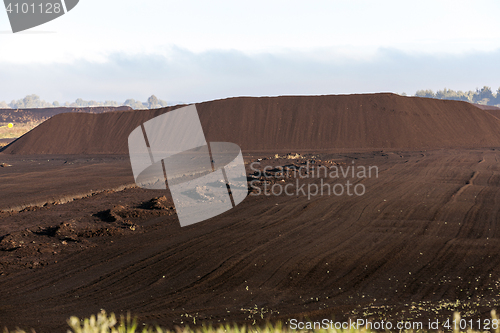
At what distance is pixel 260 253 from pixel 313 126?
40749mm

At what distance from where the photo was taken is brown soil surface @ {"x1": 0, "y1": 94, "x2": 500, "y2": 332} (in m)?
7.35

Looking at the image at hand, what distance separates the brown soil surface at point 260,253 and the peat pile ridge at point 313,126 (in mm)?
23397

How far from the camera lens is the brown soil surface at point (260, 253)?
7.35m

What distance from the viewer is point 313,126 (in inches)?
1959

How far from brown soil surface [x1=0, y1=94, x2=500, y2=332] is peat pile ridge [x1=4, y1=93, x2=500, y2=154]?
23.4m

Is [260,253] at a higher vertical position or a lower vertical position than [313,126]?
lower

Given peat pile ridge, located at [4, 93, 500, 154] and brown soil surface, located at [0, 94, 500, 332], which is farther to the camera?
peat pile ridge, located at [4, 93, 500, 154]

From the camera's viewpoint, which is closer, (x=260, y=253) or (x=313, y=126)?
(x=260, y=253)

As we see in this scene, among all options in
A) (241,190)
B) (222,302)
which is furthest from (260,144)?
(222,302)

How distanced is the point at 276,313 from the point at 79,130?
55.4 metres

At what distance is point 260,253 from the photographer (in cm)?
1040

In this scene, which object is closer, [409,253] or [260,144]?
[409,253]

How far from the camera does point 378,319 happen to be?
6.45 m

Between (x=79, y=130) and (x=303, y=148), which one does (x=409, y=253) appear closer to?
(x=303, y=148)
